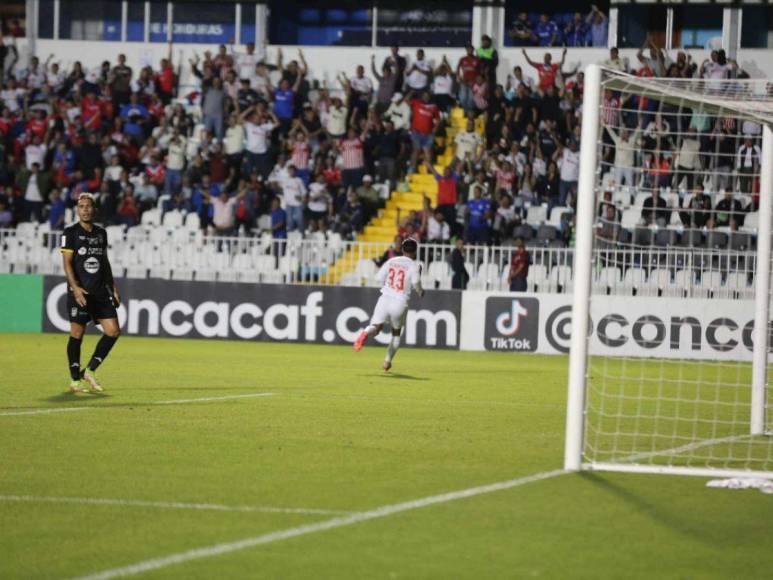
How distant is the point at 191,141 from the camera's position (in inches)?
1288

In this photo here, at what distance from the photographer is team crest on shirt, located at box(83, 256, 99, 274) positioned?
47.0 ft

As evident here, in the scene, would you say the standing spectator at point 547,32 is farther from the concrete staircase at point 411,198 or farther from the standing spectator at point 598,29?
the concrete staircase at point 411,198

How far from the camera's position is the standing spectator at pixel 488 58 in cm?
3167

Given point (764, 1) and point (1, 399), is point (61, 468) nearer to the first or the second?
point (1, 399)

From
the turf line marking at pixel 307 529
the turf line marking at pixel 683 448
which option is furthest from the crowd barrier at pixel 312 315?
the turf line marking at pixel 307 529

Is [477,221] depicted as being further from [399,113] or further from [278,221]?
[399,113]

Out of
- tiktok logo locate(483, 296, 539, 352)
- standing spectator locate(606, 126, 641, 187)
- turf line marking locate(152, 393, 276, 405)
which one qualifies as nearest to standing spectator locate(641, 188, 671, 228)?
standing spectator locate(606, 126, 641, 187)

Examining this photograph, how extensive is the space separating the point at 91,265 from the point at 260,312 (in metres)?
13.1

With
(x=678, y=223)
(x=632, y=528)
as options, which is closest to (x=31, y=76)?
(x=678, y=223)

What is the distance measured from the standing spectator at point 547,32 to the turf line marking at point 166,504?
28455mm

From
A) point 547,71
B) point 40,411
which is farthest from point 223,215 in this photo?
point 40,411

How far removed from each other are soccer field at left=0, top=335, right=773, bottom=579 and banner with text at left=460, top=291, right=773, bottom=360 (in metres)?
9.95

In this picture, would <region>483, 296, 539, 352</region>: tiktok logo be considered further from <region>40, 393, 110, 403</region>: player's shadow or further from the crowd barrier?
<region>40, 393, 110, 403</region>: player's shadow

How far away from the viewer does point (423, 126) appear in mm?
30453
